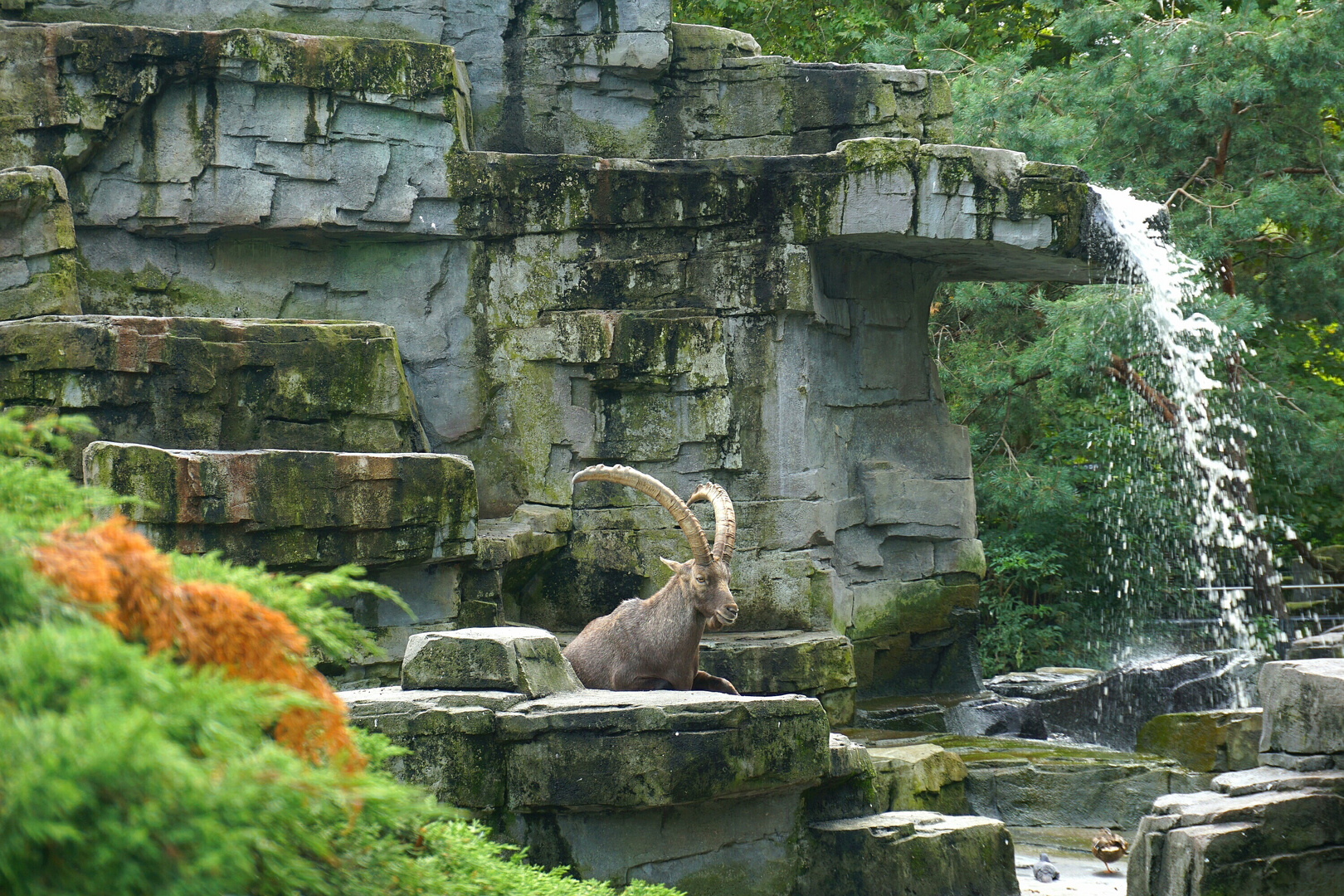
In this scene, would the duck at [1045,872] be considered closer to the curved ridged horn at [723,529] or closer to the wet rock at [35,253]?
the curved ridged horn at [723,529]

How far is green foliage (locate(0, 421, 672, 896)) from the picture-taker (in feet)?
5.75

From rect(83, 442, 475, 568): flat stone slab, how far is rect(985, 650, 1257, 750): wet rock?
4.91 m

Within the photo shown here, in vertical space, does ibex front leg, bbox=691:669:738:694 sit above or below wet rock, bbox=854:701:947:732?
above

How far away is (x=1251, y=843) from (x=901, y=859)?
152cm

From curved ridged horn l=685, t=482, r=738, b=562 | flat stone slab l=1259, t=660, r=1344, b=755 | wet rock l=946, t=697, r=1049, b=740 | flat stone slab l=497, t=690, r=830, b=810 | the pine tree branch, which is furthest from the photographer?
the pine tree branch

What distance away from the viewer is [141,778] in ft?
5.91

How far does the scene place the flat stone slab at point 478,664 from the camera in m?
5.41

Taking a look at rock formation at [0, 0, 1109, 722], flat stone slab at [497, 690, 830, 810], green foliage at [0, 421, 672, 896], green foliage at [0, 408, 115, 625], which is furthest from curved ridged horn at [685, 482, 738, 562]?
green foliage at [0, 421, 672, 896]

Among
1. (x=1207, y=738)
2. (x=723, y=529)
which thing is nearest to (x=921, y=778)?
(x=723, y=529)

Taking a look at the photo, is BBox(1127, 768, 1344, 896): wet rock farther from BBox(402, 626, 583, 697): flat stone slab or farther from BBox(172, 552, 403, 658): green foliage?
BBox(172, 552, 403, 658): green foliage

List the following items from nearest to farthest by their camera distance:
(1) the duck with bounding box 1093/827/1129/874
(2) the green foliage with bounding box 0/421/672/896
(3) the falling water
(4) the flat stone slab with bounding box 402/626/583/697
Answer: (2) the green foliage with bounding box 0/421/672/896 → (4) the flat stone slab with bounding box 402/626/583/697 → (1) the duck with bounding box 1093/827/1129/874 → (3) the falling water

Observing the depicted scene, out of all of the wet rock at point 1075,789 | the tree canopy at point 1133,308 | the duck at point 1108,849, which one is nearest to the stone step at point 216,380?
the wet rock at point 1075,789

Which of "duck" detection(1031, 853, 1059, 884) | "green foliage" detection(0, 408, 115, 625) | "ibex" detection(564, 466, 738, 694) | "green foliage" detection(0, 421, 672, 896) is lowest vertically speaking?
"duck" detection(1031, 853, 1059, 884)

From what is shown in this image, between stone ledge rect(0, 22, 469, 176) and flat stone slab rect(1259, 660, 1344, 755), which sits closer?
flat stone slab rect(1259, 660, 1344, 755)
